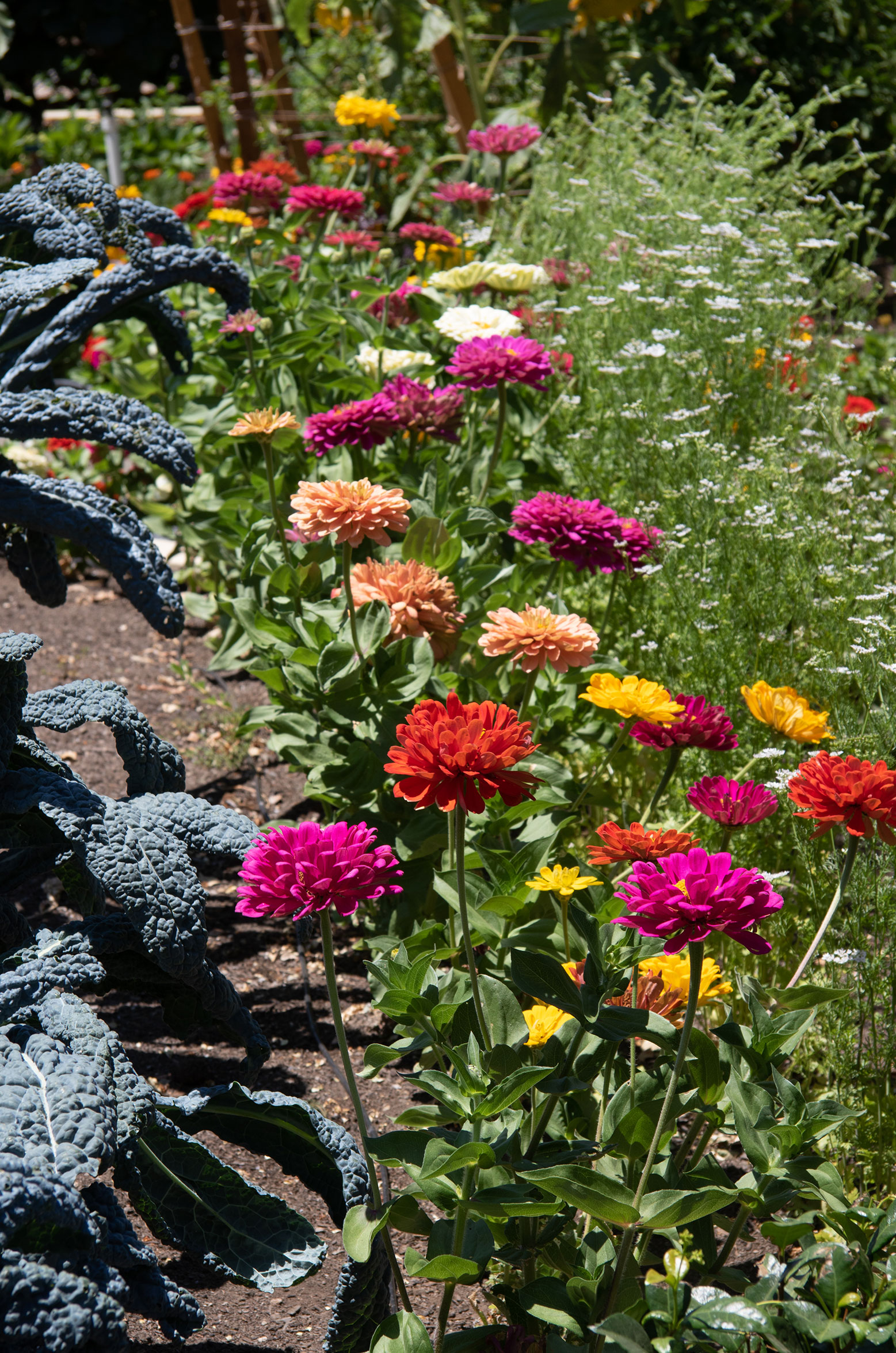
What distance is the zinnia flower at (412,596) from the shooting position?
1.95m

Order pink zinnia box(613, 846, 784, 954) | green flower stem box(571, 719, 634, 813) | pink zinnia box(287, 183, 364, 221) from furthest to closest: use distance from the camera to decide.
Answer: pink zinnia box(287, 183, 364, 221) → green flower stem box(571, 719, 634, 813) → pink zinnia box(613, 846, 784, 954)

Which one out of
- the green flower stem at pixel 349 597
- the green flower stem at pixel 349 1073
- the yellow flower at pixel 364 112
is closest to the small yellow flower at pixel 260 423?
the green flower stem at pixel 349 597

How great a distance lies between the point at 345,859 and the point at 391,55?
21.2 feet

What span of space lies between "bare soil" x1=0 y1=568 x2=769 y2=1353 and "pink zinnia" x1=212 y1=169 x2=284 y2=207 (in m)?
1.42

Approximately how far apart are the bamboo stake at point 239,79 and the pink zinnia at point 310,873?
562cm

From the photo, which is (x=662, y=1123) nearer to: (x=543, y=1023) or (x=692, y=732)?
(x=543, y=1023)

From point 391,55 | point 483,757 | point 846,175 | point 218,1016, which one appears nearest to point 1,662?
→ point 218,1016

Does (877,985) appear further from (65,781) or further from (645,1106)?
(65,781)

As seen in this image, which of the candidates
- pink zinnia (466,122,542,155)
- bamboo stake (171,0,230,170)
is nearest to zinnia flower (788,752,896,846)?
pink zinnia (466,122,542,155)

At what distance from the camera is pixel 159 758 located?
68.1 inches

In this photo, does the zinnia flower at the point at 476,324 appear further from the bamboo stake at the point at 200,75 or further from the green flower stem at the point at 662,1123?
the bamboo stake at the point at 200,75

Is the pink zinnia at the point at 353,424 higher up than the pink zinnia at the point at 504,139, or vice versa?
the pink zinnia at the point at 504,139

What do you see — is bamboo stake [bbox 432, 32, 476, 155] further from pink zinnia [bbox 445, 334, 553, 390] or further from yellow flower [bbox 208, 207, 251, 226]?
pink zinnia [bbox 445, 334, 553, 390]

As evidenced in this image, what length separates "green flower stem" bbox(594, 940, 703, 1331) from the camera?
1.13 meters
